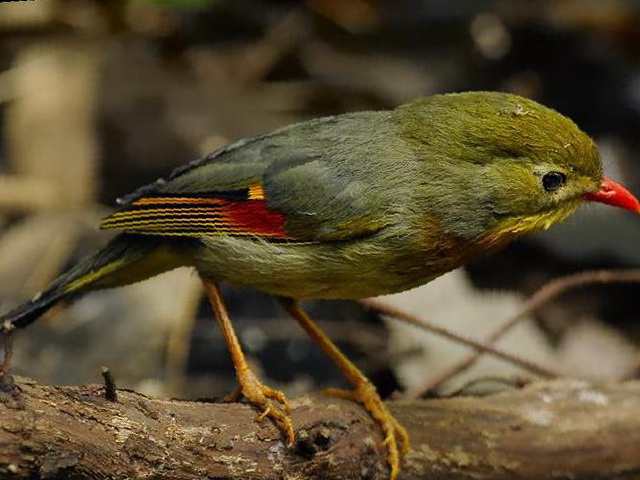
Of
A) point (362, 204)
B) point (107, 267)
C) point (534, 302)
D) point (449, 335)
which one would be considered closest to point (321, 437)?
point (362, 204)

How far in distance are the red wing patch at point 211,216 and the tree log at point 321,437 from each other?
0.61 metres

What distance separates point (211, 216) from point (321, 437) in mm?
843

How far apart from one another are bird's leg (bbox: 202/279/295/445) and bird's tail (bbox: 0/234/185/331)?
0.20 meters

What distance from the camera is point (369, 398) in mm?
4031

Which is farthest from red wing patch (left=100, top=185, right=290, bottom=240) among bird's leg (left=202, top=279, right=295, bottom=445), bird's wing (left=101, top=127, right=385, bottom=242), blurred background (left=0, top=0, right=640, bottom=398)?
blurred background (left=0, top=0, right=640, bottom=398)

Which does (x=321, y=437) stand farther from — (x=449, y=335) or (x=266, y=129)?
(x=266, y=129)

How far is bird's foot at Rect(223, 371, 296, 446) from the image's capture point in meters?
3.58

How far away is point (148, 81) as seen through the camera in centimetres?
759

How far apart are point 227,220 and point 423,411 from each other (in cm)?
102

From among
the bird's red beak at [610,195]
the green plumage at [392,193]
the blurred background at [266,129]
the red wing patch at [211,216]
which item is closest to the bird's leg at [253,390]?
the green plumage at [392,193]

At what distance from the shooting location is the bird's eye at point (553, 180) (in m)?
3.82

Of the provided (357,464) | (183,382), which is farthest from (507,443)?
(183,382)

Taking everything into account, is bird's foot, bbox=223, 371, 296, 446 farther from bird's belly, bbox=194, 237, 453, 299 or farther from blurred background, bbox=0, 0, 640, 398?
blurred background, bbox=0, 0, 640, 398

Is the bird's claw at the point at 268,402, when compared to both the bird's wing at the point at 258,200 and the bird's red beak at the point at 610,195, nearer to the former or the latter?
the bird's wing at the point at 258,200
